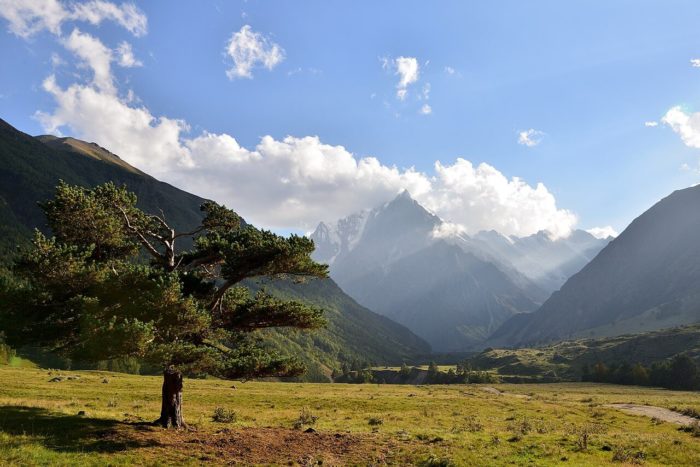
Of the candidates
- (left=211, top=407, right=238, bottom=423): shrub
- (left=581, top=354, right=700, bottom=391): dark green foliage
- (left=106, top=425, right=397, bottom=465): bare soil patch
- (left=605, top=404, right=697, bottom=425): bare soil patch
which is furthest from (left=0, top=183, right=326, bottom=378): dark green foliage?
(left=581, top=354, right=700, bottom=391): dark green foliage

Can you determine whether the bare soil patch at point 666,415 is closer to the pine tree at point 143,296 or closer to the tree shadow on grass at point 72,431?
the pine tree at point 143,296

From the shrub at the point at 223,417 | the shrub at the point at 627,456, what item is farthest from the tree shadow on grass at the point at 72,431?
the shrub at the point at 627,456

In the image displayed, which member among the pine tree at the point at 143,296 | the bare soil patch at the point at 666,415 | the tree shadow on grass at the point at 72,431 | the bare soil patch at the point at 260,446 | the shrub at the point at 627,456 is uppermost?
the pine tree at the point at 143,296

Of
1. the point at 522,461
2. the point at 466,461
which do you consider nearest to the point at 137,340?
the point at 466,461

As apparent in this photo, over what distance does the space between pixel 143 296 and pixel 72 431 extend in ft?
31.3

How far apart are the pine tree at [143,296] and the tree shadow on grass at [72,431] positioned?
354 centimetres

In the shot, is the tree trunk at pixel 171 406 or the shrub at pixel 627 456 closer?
the shrub at pixel 627 456

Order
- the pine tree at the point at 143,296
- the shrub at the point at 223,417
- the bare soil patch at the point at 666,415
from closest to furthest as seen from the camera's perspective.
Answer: the pine tree at the point at 143,296 < the shrub at the point at 223,417 < the bare soil patch at the point at 666,415

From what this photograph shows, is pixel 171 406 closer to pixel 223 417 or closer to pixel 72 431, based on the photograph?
pixel 72 431

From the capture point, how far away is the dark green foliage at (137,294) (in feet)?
70.6

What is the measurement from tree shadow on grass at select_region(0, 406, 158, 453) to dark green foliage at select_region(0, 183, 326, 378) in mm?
4257

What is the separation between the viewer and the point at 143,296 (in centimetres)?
2197

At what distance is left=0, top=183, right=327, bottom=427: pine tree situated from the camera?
21.5m

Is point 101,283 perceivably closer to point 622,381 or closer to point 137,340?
point 137,340
